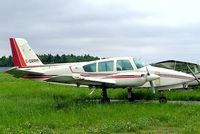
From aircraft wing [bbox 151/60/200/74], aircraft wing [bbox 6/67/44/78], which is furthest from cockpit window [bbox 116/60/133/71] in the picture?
aircraft wing [bbox 6/67/44/78]

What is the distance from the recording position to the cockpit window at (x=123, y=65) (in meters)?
20.0

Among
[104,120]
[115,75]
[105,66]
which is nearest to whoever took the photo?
[104,120]

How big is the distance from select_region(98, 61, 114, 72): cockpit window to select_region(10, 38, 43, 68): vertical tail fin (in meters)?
5.78

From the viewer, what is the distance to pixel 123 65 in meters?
20.1

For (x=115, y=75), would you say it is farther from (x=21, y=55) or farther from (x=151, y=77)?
(x=21, y=55)

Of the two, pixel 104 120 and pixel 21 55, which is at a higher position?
pixel 21 55

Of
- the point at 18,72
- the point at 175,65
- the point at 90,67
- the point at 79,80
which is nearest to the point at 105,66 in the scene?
the point at 90,67

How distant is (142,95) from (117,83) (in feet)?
11.9

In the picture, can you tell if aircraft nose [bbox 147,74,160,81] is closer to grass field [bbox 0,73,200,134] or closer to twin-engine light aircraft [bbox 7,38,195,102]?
twin-engine light aircraft [bbox 7,38,195,102]

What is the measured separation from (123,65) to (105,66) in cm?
95

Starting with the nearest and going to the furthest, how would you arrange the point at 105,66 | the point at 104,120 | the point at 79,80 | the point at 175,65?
the point at 104,120, the point at 79,80, the point at 105,66, the point at 175,65

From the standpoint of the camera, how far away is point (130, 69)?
65.4ft

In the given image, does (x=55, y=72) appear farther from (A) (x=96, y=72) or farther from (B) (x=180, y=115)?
(B) (x=180, y=115)

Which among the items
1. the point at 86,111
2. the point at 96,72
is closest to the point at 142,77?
the point at 96,72
